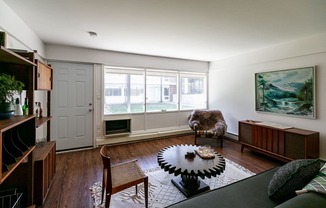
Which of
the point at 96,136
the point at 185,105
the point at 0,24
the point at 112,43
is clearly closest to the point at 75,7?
the point at 0,24

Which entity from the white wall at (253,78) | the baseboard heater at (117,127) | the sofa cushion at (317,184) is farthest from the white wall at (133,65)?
the sofa cushion at (317,184)

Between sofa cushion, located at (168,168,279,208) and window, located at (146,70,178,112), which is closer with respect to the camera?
sofa cushion, located at (168,168,279,208)

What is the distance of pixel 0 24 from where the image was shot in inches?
72.9

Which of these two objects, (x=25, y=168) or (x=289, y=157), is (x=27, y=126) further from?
(x=289, y=157)

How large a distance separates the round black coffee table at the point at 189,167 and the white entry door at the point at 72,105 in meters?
2.44

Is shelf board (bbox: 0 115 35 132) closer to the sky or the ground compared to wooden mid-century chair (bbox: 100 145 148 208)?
closer to the sky

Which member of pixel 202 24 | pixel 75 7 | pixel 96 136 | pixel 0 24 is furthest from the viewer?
pixel 96 136

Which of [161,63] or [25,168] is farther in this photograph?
[161,63]

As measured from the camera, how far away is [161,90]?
4848mm

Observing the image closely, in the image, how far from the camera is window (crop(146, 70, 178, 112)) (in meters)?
4.63

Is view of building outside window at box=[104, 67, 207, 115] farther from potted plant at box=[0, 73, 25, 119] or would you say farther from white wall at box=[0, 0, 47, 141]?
potted plant at box=[0, 73, 25, 119]

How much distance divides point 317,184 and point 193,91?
4.38 metres

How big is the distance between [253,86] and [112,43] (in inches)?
140

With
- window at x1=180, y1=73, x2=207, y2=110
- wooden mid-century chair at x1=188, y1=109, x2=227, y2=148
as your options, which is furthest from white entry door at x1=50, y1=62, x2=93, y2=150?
window at x1=180, y1=73, x2=207, y2=110
